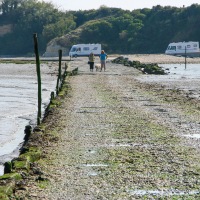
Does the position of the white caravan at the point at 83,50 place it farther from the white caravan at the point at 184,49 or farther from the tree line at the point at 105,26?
the tree line at the point at 105,26

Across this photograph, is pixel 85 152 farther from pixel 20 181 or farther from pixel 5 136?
pixel 5 136

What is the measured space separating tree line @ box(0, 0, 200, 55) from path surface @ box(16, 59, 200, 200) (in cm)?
9293

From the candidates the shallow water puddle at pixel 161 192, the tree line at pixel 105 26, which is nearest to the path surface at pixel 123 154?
the shallow water puddle at pixel 161 192

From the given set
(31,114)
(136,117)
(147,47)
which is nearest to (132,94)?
(31,114)

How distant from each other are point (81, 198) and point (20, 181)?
3.78 feet

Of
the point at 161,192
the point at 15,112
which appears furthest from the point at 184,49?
the point at 161,192

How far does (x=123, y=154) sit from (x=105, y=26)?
351ft

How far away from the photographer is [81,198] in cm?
810

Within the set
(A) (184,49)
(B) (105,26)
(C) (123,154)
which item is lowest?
(A) (184,49)

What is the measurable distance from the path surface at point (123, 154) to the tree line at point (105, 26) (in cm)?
9293

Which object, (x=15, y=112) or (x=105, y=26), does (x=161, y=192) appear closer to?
(x=15, y=112)

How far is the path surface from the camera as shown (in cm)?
855

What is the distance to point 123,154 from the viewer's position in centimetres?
1128

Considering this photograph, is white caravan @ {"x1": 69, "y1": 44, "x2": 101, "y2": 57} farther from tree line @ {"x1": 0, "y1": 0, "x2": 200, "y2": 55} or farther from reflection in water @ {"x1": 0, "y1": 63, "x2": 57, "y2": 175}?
reflection in water @ {"x1": 0, "y1": 63, "x2": 57, "y2": 175}
